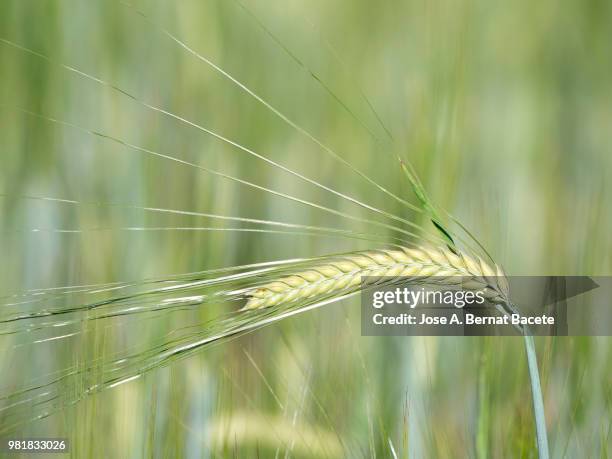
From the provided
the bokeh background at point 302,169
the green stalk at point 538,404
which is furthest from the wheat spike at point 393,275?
the bokeh background at point 302,169

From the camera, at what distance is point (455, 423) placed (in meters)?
0.93

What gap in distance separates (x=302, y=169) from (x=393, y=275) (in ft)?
1.38

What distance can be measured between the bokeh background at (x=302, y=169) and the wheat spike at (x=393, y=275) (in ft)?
0.98

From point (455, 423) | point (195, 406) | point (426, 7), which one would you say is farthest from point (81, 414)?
point (426, 7)

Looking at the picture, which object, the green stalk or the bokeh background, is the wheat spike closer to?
the green stalk

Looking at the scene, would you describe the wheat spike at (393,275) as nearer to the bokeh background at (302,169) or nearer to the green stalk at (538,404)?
the green stalk at (538,404)

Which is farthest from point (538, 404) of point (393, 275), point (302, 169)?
point (302, 169)

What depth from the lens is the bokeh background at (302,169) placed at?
0.93 meters

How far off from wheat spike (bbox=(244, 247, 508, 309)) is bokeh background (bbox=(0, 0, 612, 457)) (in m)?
0.30

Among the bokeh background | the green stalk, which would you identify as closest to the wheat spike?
the green stalk

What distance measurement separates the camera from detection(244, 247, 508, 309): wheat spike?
2.01ft

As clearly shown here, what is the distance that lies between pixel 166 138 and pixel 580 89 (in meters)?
0.59

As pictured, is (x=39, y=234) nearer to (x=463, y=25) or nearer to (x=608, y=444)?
(x=463, y=25)

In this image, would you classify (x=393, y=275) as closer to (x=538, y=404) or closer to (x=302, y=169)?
(x=538, y=404)
